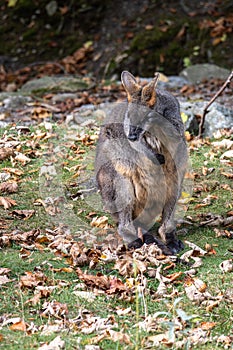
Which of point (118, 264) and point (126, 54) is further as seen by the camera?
point (126, 54)

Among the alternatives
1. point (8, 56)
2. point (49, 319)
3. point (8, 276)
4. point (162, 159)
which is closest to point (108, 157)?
point (162, 159)

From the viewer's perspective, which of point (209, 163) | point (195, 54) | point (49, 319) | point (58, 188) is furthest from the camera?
point (195, 54)

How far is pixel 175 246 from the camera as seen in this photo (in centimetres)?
535

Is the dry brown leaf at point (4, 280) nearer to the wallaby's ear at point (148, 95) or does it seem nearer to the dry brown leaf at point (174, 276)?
the dry brown leaf at point (174, 276)

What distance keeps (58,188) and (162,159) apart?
164 centimetres

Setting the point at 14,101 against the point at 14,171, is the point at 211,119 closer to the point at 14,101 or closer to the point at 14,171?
the point at 14,171

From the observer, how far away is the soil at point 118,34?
43.4 ft

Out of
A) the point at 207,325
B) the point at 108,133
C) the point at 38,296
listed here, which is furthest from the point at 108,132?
the point at 207,325

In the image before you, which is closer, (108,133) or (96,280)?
(96,280)

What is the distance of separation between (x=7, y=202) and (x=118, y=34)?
340 inches

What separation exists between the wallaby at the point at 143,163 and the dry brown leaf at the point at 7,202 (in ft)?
2.97

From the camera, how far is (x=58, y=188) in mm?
6543

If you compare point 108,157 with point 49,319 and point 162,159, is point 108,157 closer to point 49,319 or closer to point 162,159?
point 162,159

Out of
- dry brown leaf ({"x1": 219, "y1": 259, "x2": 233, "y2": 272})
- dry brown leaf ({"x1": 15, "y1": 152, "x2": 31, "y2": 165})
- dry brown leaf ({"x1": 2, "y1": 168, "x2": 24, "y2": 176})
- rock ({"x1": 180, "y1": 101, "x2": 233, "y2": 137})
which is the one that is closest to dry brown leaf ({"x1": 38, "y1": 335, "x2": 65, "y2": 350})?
dry brown leaf ({"x1": 219, "y1": 259, "x2": 233, "y2": 272})
